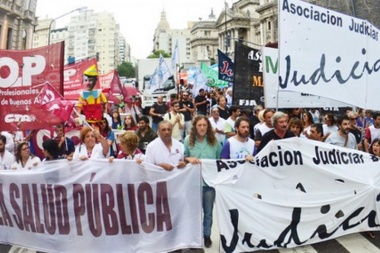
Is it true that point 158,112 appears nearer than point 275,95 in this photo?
No

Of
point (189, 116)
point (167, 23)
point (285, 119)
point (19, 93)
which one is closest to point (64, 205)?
point (19, 93)

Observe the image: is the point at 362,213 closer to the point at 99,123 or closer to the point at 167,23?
the point at 99,123

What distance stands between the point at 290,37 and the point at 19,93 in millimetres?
3926

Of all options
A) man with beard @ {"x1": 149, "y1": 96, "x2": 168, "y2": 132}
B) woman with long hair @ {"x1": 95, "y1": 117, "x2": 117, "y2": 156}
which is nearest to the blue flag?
man with beard @ {"x1": 149, "y1": 96, "x2": 168, "y2": 132}

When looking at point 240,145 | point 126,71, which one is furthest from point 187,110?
point 126,71

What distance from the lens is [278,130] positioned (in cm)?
564

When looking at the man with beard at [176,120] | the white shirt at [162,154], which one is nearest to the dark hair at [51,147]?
the white shirt at [162,154]

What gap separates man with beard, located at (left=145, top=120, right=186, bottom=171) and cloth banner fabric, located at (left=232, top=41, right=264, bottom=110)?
4.65m

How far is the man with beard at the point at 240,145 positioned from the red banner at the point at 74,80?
23.6ft

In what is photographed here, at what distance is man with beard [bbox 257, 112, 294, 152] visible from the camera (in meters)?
5.56

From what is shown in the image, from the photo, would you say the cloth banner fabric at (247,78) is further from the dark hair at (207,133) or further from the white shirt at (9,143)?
the white shirt at (9,143)

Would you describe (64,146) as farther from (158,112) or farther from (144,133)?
(158,112)

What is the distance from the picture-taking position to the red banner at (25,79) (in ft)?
20.1

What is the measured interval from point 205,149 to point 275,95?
8.36ft
